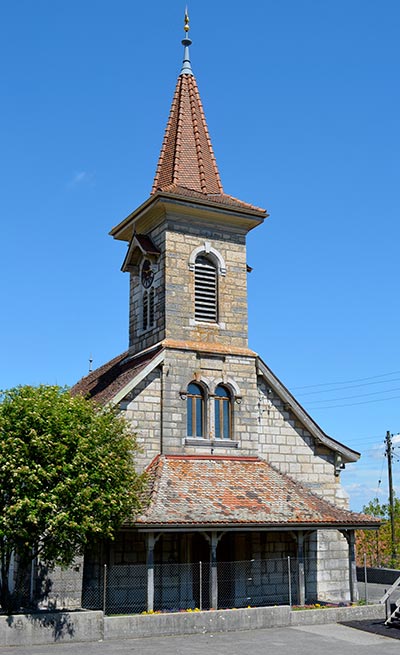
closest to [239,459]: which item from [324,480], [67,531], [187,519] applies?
[324,480]

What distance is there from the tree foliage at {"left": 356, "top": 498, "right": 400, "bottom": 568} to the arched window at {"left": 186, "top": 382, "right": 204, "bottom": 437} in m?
17.8

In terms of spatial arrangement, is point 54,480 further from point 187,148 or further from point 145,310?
point 187,148

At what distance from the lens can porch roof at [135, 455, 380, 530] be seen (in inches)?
804

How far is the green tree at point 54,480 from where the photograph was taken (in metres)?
17.8

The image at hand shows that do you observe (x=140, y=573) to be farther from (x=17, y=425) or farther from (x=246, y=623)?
(x=17, y=425)

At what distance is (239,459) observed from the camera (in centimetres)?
2527

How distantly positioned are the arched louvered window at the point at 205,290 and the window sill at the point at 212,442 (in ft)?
13.6

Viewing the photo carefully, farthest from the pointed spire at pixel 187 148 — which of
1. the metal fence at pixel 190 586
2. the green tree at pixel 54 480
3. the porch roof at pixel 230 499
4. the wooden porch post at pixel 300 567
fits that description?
the metal fence at pixel 190 586

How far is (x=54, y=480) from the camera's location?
18281mm

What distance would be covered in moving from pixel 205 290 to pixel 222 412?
427cm

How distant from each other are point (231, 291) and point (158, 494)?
28.1 ft

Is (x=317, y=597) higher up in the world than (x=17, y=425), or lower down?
lower down

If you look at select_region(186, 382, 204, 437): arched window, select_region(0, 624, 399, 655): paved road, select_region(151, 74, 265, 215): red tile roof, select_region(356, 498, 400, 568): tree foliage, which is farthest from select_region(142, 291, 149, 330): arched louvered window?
select_region(356, 498, 400, 568): tree foliage

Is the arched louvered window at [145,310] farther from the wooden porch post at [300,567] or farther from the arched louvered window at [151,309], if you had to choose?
the wooden porch post at [300,567]
